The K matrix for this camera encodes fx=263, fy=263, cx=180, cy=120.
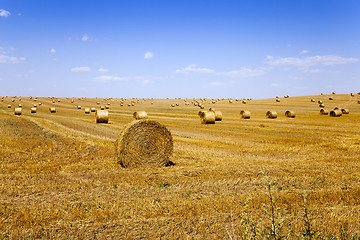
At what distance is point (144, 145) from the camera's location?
Answer: 508 inches

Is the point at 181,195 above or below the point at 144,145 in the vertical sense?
below

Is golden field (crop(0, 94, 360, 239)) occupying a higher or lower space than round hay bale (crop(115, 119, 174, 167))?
lower

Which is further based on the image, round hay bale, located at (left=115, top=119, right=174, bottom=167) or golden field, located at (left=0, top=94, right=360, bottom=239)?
round hay bale, located at (left=115, top=119, right=174, bottom=167)

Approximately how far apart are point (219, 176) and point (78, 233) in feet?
19.2

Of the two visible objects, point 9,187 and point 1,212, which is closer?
point 1,212

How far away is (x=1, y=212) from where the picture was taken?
6.54 m

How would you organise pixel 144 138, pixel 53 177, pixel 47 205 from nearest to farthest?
pixel 47 205
pixel 53 177
pixel 144 138

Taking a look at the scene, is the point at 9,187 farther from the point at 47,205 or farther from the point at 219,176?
the point at 219,176

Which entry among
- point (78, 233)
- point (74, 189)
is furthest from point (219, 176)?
point (78, 233)

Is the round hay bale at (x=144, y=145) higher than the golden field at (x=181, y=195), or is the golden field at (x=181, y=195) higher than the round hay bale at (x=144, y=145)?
the round hay bale at (x=144, y=145)

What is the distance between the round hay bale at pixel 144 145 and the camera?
1239 centimetres

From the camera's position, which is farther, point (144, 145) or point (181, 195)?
point (144, 145)

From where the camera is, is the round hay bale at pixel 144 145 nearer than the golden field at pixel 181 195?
No

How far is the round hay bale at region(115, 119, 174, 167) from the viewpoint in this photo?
1239cm
